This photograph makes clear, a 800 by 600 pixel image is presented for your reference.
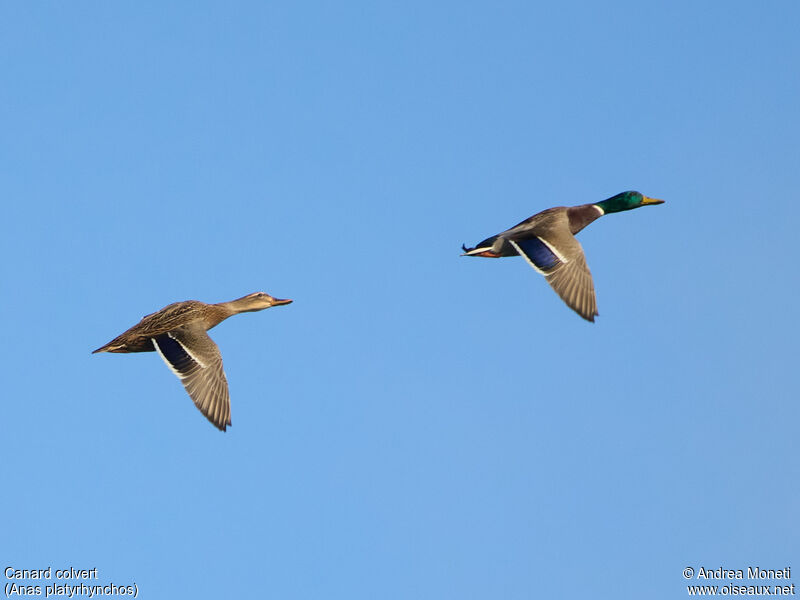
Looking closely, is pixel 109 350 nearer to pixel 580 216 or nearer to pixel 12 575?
pixel 12 575

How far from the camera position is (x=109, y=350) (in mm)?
19844

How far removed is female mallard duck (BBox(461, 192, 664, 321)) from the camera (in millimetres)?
19703

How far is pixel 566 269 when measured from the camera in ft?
65.5

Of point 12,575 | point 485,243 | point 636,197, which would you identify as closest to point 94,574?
point 12,575

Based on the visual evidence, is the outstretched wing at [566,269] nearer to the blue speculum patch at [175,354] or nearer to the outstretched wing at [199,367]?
the outstretched wing at [199,367]

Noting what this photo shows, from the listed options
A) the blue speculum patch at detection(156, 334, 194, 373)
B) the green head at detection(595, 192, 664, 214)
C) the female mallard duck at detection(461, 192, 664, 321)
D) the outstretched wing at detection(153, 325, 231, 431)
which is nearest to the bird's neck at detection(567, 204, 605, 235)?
the female mallard duck at detection(461, 192, 664, 321)

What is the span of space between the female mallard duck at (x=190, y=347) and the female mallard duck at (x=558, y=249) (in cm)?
452

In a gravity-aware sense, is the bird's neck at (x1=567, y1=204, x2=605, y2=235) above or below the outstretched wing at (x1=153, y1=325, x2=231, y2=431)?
above

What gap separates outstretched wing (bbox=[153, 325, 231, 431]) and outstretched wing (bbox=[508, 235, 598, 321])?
521cm

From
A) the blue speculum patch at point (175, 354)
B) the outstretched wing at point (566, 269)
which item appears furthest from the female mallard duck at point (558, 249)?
the blue speculum patch at point (175, 354)

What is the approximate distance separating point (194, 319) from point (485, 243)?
4998mm

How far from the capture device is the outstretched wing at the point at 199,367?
18.9 metres

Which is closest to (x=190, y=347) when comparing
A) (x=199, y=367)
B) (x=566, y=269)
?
(x=199, y=367)

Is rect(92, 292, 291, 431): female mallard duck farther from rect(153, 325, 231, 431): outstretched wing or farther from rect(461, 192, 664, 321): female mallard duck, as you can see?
rect(461, 192, 664, 321): female mallard duck
